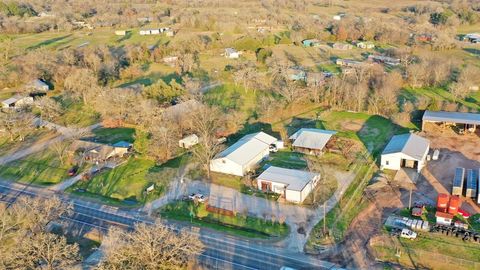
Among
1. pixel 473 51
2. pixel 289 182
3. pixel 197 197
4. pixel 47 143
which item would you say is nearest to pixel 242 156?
pixel 289 182

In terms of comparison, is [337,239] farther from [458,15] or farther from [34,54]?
[458,15]

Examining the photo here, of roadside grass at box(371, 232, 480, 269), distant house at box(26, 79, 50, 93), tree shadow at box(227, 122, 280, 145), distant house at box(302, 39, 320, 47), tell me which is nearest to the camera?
roadside grass at box(371, 232, 480, 269)

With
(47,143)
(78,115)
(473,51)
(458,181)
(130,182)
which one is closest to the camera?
(458,181)

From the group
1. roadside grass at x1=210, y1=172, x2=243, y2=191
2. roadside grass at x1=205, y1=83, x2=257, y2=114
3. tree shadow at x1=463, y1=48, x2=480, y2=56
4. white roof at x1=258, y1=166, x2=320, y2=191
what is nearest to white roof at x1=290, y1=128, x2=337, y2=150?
white roof at x1=258, y1=166, x2=320, y2=191

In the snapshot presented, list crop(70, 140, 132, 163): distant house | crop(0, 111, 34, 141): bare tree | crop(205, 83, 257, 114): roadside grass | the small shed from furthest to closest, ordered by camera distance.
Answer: crop(205, 83, 257, 114): roadside grass < crop(0, 111, 34, 141): bare tree < crop(70, 140, 132, 163): distant house < the small shed

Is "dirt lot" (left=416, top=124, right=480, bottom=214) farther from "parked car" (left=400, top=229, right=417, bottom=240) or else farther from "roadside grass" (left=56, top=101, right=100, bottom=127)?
"roadside grass" (left=56, top=101, right=100, bottom=127)

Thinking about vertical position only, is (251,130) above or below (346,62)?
below

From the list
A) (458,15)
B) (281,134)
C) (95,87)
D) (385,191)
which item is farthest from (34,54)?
(458,15)

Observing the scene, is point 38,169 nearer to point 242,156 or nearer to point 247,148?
point 242,156
